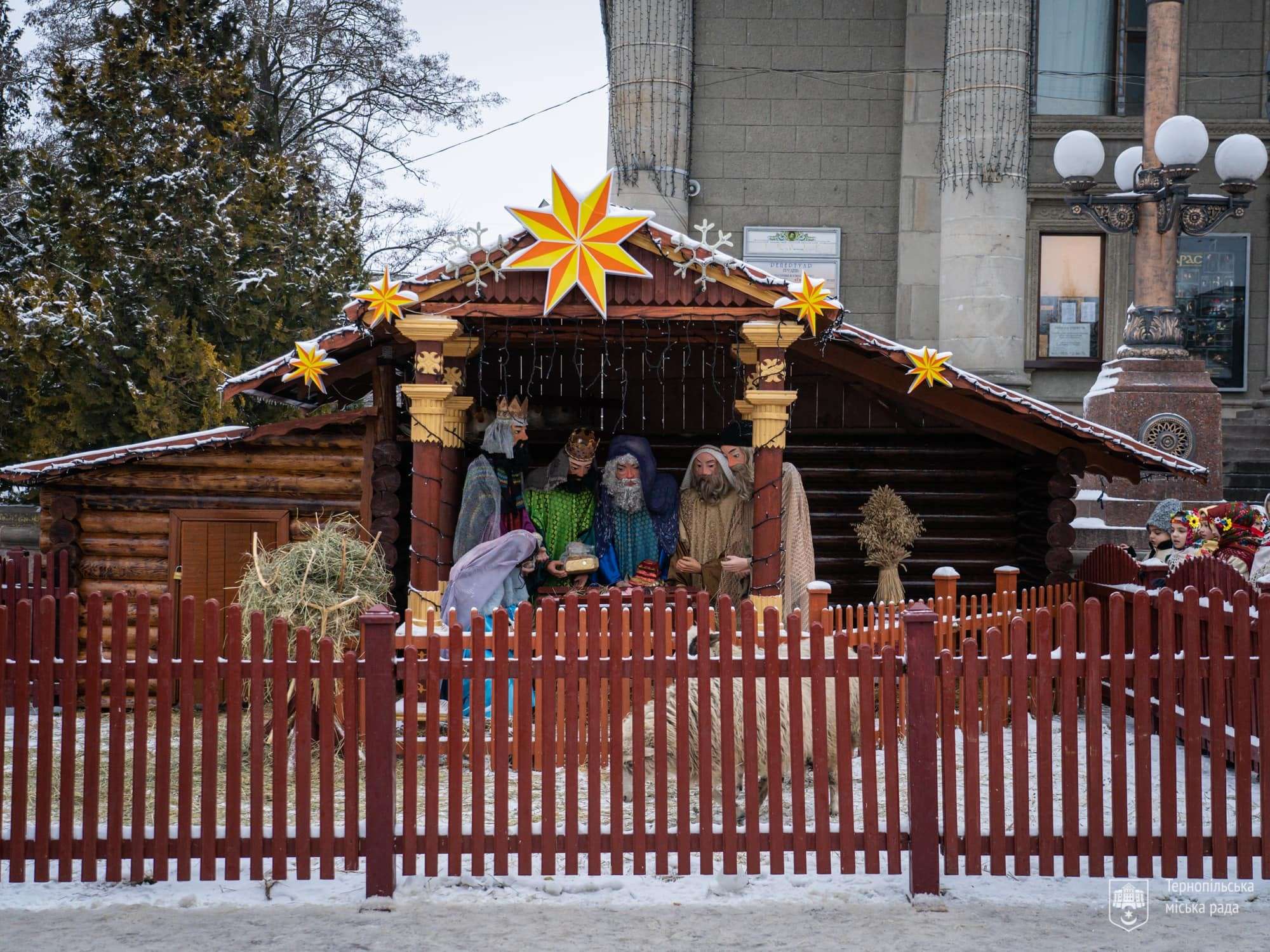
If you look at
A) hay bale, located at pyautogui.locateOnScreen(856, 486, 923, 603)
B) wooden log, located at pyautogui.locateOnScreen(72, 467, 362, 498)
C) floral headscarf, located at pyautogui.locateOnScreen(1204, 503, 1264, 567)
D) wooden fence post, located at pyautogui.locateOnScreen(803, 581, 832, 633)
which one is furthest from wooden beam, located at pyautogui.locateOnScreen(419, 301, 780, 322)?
floral headscarf, located at pyautogui.locateOnScreen(1204, 503, 1264, 567)

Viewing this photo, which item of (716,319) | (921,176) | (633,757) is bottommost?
(633,757)

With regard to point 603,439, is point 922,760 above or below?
below

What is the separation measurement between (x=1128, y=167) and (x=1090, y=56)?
6.35m

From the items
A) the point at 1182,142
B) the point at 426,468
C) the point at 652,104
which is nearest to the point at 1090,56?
the point at 652,104

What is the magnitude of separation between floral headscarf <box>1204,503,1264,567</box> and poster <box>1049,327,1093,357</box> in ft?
32.3

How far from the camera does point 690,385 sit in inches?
466

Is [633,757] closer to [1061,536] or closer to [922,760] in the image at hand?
[922,760]

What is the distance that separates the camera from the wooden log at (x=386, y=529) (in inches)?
405

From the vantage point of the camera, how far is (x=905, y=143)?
60.2 ft

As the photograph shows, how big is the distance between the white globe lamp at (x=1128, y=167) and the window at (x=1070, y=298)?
16.9 feet

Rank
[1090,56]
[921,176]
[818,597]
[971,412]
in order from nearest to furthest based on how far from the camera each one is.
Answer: [818,597]
[971,412]
[921,176]
[1090,56]

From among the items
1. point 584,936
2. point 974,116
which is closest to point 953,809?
point 584,936

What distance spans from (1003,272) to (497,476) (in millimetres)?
10394

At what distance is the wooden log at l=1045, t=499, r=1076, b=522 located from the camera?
11227 mm
